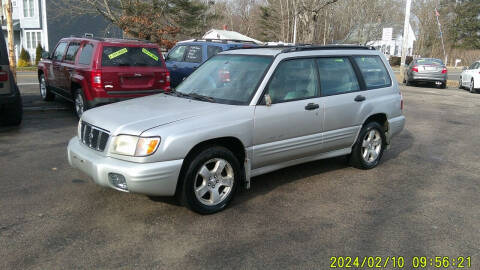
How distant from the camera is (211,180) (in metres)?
4.43

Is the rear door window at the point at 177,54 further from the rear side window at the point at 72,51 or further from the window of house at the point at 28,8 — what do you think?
the window of house at the point at 28,8

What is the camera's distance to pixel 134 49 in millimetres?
8875

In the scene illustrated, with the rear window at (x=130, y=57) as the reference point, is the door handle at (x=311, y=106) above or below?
below

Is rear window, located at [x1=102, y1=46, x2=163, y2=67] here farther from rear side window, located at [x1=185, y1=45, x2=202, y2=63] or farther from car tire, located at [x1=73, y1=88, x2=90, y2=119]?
rear side window, located at [x1=185, y1=45, x2=202, y2=63]

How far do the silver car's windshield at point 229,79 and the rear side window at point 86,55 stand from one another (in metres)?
3.82

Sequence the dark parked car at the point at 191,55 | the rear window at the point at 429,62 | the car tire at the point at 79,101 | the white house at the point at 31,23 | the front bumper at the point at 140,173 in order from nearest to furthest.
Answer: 1. the front bumper at the point at 140,173
2. the car tire at the point at 79,101
3. the dark parked car at the point at 191,55
4. the rear window at the point at 429,62
5. the white house at the point at 31,23

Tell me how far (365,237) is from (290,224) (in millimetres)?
716

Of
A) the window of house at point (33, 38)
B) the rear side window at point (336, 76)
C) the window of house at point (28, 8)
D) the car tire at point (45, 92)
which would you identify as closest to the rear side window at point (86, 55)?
the car tire at point (45, 92)

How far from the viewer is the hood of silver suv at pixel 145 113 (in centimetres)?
414

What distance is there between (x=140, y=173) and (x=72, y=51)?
21.3 ft

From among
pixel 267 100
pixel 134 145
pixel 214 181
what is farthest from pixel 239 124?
pixel 134 145

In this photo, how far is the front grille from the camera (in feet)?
13.9

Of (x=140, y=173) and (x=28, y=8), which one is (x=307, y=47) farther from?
(x=28, y=8)

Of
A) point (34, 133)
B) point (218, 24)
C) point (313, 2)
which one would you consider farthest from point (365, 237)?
point (218, 24)
